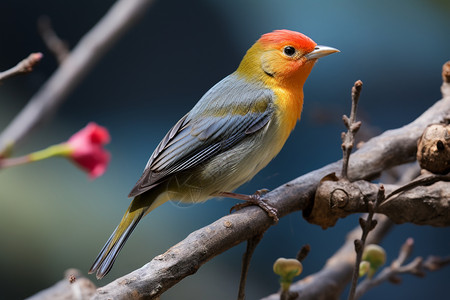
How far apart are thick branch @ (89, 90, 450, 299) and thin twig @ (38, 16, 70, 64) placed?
25.3 inches

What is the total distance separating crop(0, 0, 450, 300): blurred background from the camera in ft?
5.16

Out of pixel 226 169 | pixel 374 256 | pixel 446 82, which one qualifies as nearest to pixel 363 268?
pixel 374 256

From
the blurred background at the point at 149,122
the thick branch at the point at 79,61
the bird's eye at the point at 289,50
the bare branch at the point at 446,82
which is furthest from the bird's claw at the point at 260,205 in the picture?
the bare branch at the point at 446,82

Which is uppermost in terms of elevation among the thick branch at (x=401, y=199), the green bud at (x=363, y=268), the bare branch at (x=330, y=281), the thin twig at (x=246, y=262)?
the thin twig at (x=246, y=262)

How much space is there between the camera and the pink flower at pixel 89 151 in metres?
0.80

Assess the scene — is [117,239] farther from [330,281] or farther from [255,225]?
[330,281]

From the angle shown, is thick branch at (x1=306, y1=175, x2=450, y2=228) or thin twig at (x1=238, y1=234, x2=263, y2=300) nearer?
thin twig at (x1=238, y1=234, x2=263, y2=300)

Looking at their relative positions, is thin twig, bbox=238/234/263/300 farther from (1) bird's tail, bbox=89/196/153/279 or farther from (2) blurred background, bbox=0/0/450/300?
(2) blurred background, bbox=0/0/450/300


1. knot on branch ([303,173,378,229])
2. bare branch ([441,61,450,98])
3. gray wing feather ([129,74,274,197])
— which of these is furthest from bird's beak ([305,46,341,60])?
bare branch ([441,61,450,98])

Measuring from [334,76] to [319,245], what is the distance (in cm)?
66

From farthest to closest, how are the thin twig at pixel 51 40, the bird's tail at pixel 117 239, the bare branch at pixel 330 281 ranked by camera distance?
the bare branch at pixel 330 281, the thin twig at pixel 51 40, the bird's tail at pixel 117 239

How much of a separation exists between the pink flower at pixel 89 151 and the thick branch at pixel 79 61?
0.53 m

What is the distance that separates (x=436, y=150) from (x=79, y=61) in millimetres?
1016

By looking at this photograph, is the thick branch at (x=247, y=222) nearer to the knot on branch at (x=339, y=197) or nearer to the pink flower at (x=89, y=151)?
the knot on branch at (x=339, y=197)
